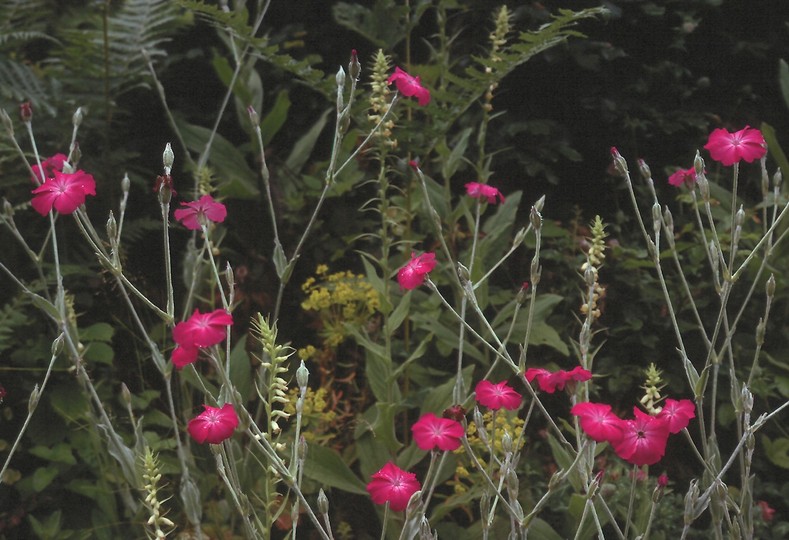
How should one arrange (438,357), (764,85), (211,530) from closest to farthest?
(211,530) < (438,357) < (764,85)

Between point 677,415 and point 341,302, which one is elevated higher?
point 677,415

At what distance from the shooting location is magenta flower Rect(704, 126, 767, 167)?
1761 mm

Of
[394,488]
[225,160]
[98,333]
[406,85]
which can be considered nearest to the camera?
[394,488]

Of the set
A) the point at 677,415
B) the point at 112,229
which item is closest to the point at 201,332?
the point at 112,229

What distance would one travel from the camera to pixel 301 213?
312 cm

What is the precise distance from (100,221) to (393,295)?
110 cm

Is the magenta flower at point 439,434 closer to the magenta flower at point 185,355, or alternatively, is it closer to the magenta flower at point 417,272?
the magenta flower at point 417,272

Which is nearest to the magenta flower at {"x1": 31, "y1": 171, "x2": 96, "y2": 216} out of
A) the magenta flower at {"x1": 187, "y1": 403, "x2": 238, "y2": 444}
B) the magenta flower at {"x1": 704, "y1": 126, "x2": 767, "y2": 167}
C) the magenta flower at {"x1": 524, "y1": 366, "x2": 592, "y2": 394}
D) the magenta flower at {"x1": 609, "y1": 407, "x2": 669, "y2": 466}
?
the magenta flower at {"x1": 187, "y1": 403, "x2": 238, "y2": 444}

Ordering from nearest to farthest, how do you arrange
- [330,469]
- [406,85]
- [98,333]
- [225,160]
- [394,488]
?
[394,488], [406,85], [330,469], [98,333], [225,160]

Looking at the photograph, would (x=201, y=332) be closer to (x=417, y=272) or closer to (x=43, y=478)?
(x=417, y=272)

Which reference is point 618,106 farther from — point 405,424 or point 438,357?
point 405,424

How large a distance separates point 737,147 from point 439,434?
0.82 m

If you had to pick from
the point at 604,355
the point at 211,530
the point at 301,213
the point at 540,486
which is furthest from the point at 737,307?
the point at 211,530

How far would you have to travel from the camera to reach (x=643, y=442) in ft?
4.64
